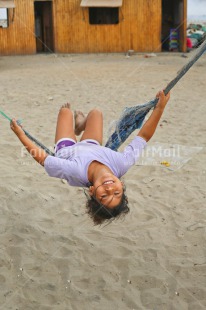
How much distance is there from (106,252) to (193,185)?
52.7 inches

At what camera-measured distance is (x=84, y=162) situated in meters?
2.52

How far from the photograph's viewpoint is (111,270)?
2.89m

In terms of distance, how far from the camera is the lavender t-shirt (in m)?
2.51

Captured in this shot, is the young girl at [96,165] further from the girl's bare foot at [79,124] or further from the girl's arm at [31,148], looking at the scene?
the girl's bare foot at [79,124]

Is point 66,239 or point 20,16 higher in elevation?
point 20,16

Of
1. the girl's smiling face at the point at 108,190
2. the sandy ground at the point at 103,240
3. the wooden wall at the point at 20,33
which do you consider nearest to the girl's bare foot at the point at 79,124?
the sandy ground at the point at 103,240

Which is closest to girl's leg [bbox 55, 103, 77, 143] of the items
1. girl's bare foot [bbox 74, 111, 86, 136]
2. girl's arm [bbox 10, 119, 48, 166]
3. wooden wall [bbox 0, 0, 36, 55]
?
girl's bare foot [bbox 74, 111, 86, 136]

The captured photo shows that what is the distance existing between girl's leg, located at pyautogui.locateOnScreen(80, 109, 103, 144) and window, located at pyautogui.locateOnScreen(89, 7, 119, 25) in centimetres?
1245

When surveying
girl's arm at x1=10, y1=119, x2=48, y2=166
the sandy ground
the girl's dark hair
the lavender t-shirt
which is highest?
girl's arm at x1=10, y1=119, x2=48, y2=166

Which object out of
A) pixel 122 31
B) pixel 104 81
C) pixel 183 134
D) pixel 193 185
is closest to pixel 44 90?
pixel 104 81

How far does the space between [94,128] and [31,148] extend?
519 millimetres

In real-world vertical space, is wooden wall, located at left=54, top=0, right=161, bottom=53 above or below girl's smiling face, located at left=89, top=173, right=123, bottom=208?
above

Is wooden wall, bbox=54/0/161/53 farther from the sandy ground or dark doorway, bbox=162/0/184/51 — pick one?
the sandy ground

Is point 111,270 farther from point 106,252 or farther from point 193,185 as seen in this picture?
point 193,185
